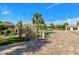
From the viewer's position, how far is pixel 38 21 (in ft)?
18.8

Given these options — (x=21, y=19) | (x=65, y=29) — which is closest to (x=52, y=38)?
(x=65, y=29)

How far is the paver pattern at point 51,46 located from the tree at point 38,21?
28 cm

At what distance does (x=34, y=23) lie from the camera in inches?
226

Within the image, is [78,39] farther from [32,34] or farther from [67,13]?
[32,34]

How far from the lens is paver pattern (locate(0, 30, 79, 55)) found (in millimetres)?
5504

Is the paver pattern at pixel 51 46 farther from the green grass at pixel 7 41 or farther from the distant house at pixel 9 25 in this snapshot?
the distant house at pixel 9 25

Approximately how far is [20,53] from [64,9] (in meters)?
1.22

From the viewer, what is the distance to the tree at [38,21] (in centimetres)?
559

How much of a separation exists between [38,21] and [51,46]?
57 cm

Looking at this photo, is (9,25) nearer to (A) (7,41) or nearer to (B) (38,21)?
(A) (7,41)

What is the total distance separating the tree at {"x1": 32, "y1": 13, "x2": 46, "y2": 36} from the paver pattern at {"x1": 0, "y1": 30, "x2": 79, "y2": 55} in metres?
0.28


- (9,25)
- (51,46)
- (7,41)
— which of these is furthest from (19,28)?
(51,46)

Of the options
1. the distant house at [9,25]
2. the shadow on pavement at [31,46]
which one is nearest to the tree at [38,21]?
the shadow on pavement at [31,46]

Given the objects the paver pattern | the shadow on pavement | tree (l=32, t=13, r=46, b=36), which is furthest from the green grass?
tree (l=32, t=13, r=46, b=36)
